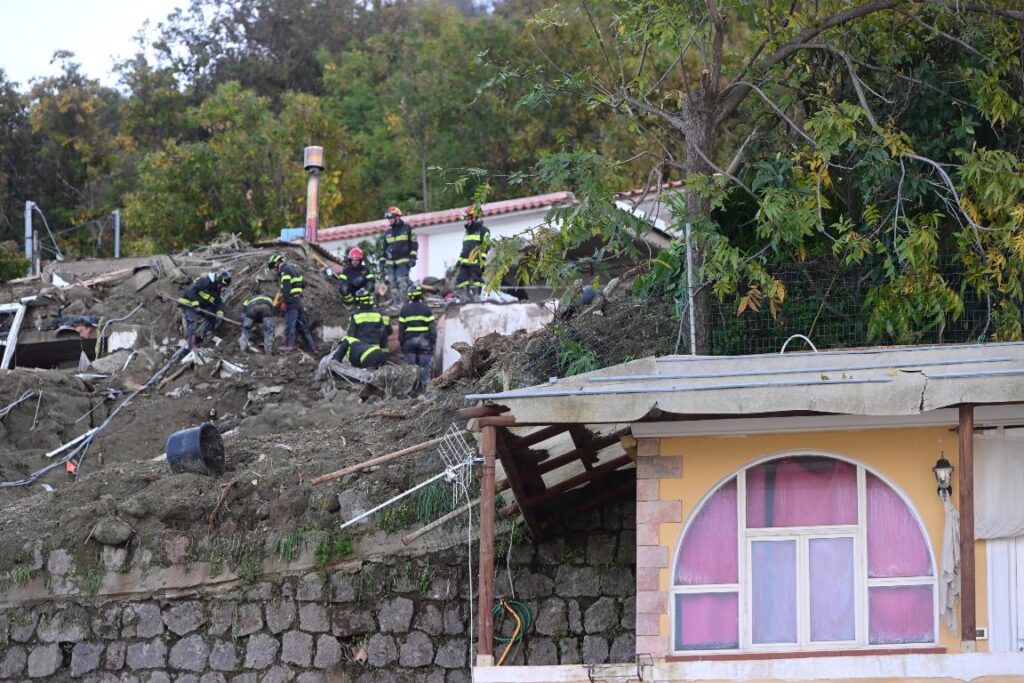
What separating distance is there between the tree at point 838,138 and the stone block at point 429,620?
3.74 m

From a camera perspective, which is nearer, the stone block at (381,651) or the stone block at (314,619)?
the stone block at (381,651)

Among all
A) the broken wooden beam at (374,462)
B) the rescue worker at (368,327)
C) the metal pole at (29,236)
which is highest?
the metal pole at (29,236)

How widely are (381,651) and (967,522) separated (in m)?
6.09

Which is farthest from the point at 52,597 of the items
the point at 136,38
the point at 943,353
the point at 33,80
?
the point at 136,38

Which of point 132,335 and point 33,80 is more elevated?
point 33,80

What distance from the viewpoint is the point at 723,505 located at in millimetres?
10922

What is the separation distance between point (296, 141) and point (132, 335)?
13.9 m

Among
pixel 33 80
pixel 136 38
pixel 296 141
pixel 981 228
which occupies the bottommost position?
pixel 981 228

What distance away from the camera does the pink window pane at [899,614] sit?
10516 millimetres

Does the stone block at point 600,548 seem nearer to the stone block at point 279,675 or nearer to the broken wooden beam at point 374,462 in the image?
the broken wooden beam at point 374,462

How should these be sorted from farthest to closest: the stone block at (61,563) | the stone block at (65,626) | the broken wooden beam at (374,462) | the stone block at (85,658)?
the stone block at (61,563), the stone block at (65,626), the stone block at (85,658), the broken wooden beam at (374,462)

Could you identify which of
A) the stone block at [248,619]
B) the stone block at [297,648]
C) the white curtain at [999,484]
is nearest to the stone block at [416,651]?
the stone block at [297,648]

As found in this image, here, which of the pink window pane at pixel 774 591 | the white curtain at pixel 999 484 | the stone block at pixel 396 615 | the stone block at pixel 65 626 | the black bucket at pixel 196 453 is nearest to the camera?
the white curtain at pixel 999 484

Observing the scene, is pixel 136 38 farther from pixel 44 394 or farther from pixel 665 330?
pixel 665 330
